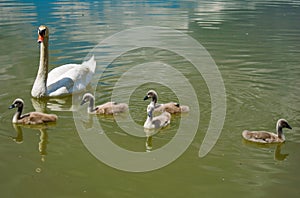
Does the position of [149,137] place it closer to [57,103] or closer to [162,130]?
[162,130]

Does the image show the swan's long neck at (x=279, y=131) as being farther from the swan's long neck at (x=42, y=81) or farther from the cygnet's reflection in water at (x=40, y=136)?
the swan's long neck at (x=42, y=81)

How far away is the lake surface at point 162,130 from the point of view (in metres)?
6.50

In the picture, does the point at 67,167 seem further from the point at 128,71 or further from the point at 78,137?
the point at 128,71

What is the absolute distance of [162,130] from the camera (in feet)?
28.4

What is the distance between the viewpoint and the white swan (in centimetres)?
1077

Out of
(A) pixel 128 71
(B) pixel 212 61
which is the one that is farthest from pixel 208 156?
(B) pixel 212 61

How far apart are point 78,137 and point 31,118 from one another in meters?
1.24

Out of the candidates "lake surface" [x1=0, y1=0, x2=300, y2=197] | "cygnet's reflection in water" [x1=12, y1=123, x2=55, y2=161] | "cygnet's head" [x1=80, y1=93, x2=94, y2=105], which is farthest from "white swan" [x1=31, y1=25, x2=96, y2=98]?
"cygnet's reflection in water" [x1=12, y1=123, x2=55, y2=161]

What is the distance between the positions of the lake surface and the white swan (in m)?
0.27

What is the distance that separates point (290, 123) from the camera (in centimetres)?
874

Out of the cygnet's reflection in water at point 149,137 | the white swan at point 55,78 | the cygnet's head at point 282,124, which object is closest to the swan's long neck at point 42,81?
the white swan at point 55,78

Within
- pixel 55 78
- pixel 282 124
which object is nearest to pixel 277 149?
pixel 282 124

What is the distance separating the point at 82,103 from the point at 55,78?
189 centimetres

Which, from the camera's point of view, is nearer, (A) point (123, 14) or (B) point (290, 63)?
(B) point (290, 63)
